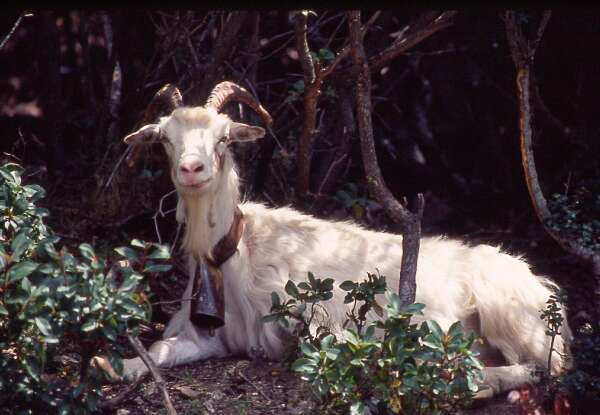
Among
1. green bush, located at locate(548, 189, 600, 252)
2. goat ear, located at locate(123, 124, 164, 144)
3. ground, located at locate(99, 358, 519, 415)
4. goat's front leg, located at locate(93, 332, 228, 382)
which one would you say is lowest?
ground, located at locate(99, 358, 519, 415)

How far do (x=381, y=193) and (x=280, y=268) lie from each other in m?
0.95

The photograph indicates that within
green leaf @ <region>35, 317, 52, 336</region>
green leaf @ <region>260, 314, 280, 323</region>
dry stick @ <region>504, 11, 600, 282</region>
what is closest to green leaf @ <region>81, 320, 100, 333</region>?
green leaf @ <region>35, 317, 52, 336</region>

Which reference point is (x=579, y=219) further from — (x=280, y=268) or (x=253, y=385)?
(x=253, y=385)

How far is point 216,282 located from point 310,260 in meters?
0.69

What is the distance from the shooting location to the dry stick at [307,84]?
5891mm

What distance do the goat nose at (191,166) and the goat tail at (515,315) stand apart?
2.09 m

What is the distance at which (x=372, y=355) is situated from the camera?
410 centimetres

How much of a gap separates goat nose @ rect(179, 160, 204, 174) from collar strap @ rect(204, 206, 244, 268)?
67 cm

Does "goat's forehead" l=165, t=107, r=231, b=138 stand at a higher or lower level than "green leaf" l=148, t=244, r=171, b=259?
higher

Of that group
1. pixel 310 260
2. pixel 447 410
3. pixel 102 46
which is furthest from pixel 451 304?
pixel 102 46

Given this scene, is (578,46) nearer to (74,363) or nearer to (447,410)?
(447,410)

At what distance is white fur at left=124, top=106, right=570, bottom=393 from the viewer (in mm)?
5324

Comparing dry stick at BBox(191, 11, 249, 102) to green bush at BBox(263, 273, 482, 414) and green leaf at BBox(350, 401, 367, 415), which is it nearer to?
green bush at BBox(263, 273, 482, 414)

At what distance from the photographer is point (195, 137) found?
5.08 meters
